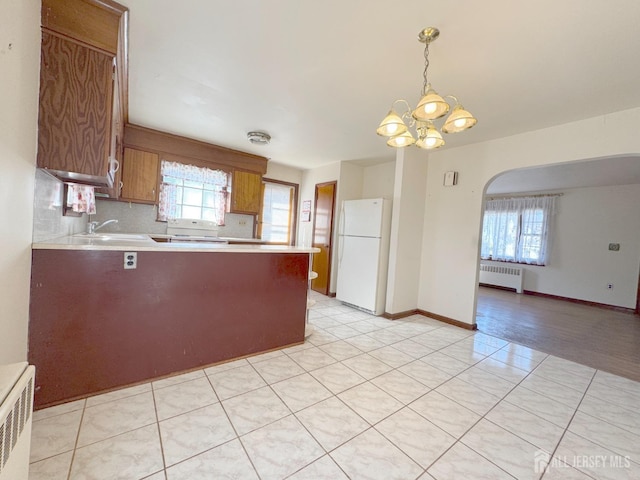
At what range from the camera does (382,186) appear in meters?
4.75

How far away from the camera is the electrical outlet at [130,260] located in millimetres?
1787

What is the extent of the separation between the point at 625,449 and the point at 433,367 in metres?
1.14

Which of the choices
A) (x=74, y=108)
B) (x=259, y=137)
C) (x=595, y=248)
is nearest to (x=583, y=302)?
(x=595, y=248)

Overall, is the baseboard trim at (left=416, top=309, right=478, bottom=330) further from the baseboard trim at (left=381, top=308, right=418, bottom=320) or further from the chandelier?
the chandelier

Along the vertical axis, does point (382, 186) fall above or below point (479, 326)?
above

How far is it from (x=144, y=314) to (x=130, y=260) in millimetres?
402

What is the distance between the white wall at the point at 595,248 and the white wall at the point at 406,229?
14.0 ft

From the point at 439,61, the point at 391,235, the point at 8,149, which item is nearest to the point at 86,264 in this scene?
the point at 8,149

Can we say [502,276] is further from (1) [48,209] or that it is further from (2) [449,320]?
(1) [48,209]

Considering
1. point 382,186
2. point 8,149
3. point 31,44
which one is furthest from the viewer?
point 382,186

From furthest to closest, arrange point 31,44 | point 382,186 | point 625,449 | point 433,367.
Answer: point 382,186 → point 433,367 → point 625,449 → point 31,44

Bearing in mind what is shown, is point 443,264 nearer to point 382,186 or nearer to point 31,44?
point 382,186

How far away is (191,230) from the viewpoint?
424 cm

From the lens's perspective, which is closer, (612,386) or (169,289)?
(169,289)
